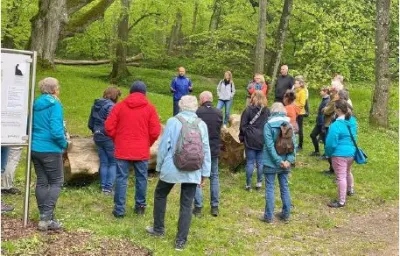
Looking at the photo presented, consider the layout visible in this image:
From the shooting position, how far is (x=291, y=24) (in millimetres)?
26875

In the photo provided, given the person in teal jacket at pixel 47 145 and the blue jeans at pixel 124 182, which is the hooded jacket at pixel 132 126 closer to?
the blue jeans at pixel 124 182

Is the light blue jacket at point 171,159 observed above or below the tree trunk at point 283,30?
below

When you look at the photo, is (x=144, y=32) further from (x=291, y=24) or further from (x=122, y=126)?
(x=122, y=126)

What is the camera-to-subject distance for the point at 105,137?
29.0 ft

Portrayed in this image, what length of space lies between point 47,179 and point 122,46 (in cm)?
2201

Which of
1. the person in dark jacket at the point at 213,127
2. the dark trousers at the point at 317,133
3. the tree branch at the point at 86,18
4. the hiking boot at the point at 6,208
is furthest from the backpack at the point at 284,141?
the tree branch at the point at 86,18

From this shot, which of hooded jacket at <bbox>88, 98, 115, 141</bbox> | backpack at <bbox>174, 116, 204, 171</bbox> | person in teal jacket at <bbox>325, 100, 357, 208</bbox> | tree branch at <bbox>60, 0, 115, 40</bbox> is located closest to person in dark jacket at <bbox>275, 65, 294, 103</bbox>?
person in teal jacket at <bbox>325, 100, 357, 208</bbox>

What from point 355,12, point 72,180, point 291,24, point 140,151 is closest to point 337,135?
point 140,151

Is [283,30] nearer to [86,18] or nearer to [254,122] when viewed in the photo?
[86,18]

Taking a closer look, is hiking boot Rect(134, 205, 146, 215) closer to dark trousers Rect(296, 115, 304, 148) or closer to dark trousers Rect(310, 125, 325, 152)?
dark trousers Rect(310, 125, 325, 152)

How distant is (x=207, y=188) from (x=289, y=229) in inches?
89.1

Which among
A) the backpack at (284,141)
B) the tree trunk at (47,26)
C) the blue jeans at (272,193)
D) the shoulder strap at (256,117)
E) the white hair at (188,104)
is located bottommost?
the blue jeans at (272,193)

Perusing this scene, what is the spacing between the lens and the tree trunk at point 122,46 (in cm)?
2681

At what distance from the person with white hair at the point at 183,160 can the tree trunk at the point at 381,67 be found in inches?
495
